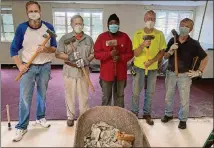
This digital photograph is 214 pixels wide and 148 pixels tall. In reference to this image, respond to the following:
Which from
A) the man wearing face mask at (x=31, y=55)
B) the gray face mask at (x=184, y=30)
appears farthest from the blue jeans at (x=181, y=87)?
the man wearing face mask at (x=31, y=55)

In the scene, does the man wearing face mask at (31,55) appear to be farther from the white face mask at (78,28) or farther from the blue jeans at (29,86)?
the white face mask at (78,28)

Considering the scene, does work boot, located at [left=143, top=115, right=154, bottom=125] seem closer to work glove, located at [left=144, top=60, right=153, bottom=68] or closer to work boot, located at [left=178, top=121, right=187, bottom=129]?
work boot, located at [left=178, top=121, right=187, bottom=129]

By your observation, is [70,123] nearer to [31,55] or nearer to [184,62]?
[31,55]

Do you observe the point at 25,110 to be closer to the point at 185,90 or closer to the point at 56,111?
the point at 56,111

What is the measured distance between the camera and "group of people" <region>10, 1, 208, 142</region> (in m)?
1.93

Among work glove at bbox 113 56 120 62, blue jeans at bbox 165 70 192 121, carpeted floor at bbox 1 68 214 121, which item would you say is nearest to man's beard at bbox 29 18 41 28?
work glove at bbox 113 56 120 62

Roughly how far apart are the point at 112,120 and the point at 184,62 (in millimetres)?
890

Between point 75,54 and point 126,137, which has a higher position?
point 75,54

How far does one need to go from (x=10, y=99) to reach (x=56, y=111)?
87cm

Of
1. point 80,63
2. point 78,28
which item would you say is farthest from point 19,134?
point 78,28

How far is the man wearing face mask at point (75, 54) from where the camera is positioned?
199 cm

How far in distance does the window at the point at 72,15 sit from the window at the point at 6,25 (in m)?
0.93

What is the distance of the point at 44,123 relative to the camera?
2.24 meters

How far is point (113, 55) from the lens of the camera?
199cm
